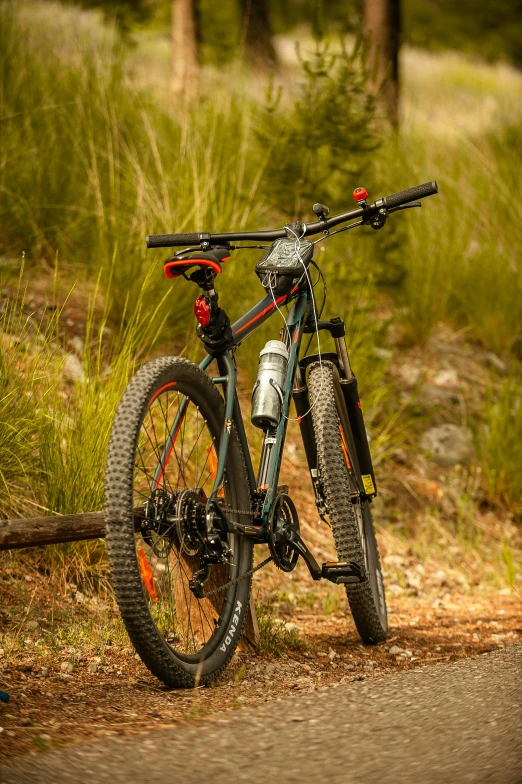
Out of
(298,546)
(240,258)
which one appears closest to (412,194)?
(298,546)

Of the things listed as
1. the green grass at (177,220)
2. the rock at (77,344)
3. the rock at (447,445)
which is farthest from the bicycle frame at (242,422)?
the rock at (447,445)

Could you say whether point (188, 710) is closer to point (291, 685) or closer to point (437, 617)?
point (291, 685)

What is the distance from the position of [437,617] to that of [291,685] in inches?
62.4

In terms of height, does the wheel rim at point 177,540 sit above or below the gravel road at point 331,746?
above

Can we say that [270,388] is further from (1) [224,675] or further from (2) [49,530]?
(1) [224,675]

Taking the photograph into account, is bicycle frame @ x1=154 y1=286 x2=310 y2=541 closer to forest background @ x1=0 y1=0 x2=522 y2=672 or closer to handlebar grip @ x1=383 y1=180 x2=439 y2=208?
handlebar grip @ x1=383 y1=180 x2=439 y2=208

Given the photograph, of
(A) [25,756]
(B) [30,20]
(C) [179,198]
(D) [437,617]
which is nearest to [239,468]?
(A) [25,756]

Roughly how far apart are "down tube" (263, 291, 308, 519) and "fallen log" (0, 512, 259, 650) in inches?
22.0

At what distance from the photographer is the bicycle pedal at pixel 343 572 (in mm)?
3574

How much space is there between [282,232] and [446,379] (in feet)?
11.7

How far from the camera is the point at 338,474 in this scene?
11.7 feet

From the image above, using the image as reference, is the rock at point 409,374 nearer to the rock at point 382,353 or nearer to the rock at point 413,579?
the rock at point 382,353

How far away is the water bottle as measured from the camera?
3.35m

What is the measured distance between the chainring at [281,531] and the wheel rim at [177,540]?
0.44 feet
